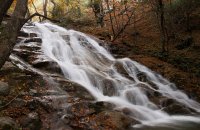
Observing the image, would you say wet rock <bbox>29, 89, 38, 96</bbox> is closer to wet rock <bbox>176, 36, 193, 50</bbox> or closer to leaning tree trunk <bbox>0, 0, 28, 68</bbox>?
leaning tree trunk <bbox>0, 0, 28, 68</bbox>

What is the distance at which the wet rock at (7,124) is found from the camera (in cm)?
757

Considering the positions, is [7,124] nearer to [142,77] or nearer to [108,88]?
[108,88]

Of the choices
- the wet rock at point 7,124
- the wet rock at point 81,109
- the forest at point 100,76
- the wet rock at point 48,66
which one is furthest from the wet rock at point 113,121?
the wet rock at point 48,66

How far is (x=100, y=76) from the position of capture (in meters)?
12.8

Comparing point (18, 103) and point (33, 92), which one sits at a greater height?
point (33, 92)

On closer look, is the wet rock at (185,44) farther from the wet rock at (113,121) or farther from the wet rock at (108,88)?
the wet rock at (113,121)

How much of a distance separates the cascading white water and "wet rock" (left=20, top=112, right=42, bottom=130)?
112 inches

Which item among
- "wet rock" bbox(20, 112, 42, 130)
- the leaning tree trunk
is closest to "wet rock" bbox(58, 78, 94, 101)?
"wet rock" bbox(20, 112, 42, 130)

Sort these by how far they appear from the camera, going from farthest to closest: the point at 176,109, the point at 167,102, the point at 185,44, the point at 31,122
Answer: the point at 185,44
the point at 167,102
the point at 176,109
the point at 31,122

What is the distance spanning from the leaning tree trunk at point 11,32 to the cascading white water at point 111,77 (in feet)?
19.1

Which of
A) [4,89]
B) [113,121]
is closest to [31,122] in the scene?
[4,89]

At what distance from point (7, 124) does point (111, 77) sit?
6.41m

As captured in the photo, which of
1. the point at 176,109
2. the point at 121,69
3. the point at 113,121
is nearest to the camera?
the point at 113,121

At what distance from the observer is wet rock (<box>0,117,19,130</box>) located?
7.57m
